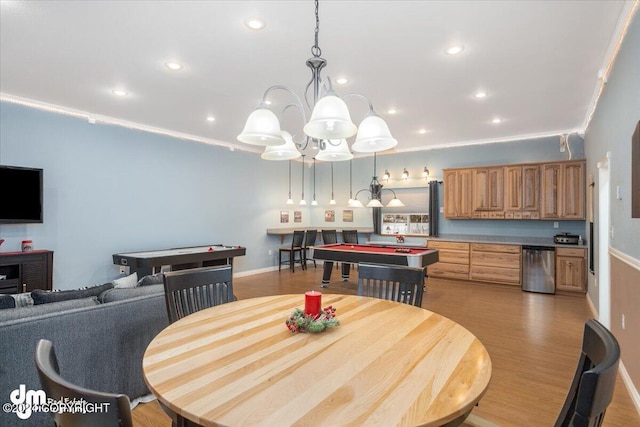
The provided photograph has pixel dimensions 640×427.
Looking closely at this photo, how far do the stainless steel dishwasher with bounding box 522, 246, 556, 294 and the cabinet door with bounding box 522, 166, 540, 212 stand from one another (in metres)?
0.87

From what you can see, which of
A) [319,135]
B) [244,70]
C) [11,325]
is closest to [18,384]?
[11,325]

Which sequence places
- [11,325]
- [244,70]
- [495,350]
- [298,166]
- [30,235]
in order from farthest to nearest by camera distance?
[298,166], [30,235], [244,70], [495,350], [11,325]

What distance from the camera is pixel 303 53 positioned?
342 cm

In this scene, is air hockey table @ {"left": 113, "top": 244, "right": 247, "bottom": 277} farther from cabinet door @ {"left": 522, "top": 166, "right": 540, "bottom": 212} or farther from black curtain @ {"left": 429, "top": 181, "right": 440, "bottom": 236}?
cabinet door @ {"left": 522, "top": 166, "right": 540, "bottom": 212}

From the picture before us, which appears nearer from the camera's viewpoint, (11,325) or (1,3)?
(11,325)

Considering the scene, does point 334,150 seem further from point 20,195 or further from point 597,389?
point 20,195

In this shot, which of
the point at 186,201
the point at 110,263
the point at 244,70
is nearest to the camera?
the point at 244,70

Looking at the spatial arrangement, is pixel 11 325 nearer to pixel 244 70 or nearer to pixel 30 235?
pixel 244 70

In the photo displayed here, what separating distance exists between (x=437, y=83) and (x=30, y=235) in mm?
5852

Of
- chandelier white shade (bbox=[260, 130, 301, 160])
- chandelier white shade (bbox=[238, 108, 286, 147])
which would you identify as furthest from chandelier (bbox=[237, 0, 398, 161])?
chandelier white shade (bbox=[260, 130, 301, 160])

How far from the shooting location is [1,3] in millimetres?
2615

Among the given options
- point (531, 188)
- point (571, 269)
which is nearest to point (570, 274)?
point (571, 269)

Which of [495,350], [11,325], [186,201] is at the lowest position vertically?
[495,350]

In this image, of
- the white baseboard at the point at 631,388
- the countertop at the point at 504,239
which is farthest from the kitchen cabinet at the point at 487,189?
the white baseboard at the point at 631,388
